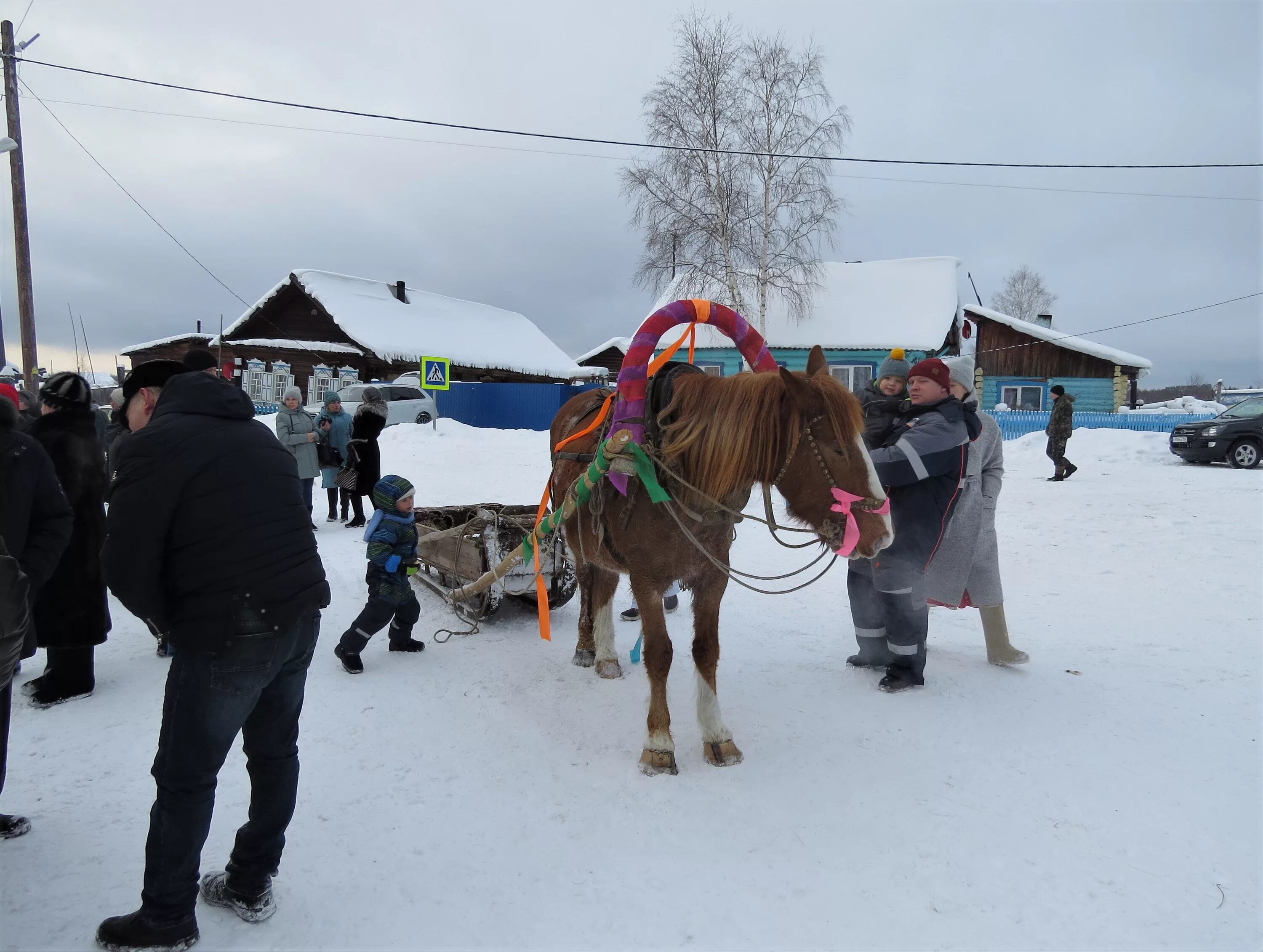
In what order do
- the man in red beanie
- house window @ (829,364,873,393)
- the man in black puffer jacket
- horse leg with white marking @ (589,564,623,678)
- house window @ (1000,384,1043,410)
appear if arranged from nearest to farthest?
the man in black puffer jacket
the man in red beanie
horse leg with white marking @ (589,564,623,678)
house window @ (829,364,873,393)
house window @ (1000,384,1043,410)

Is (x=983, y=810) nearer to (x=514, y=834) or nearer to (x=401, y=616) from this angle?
(x=514, y=834)

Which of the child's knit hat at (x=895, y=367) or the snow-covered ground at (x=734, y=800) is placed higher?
the child's knit hat at (x=895, y=367)

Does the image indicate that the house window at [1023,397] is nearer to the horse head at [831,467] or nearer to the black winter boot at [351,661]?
the horse head at [831,467]

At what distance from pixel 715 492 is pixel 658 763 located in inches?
49.2

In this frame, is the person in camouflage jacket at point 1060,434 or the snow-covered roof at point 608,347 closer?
the person in camouflage jacket at point 1060,434

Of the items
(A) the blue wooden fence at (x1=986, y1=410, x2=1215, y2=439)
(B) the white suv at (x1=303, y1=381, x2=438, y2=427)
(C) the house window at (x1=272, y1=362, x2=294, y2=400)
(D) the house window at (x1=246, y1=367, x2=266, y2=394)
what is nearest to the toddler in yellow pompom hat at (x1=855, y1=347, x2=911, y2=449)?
(A) the blue wooden fence at (x1=986, y1=410, x2=1215, y2=439)

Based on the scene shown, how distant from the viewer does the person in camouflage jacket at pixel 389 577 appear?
409 cm

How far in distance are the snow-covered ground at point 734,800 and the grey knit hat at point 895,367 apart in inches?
71.9

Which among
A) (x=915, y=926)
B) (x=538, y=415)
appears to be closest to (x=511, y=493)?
(x=915, y=926)

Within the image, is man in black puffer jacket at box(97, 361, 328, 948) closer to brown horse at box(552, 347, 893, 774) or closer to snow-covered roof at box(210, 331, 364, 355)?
brown horse at box(552, 347, 893, 774)

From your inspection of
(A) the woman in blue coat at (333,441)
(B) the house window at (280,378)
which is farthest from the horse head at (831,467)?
(B) the house window at (280,378)

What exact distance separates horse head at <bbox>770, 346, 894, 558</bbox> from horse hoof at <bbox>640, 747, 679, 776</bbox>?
1205 mm

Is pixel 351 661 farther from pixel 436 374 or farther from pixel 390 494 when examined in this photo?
pixel 436 374

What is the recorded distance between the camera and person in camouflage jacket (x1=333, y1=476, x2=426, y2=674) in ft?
13.4
